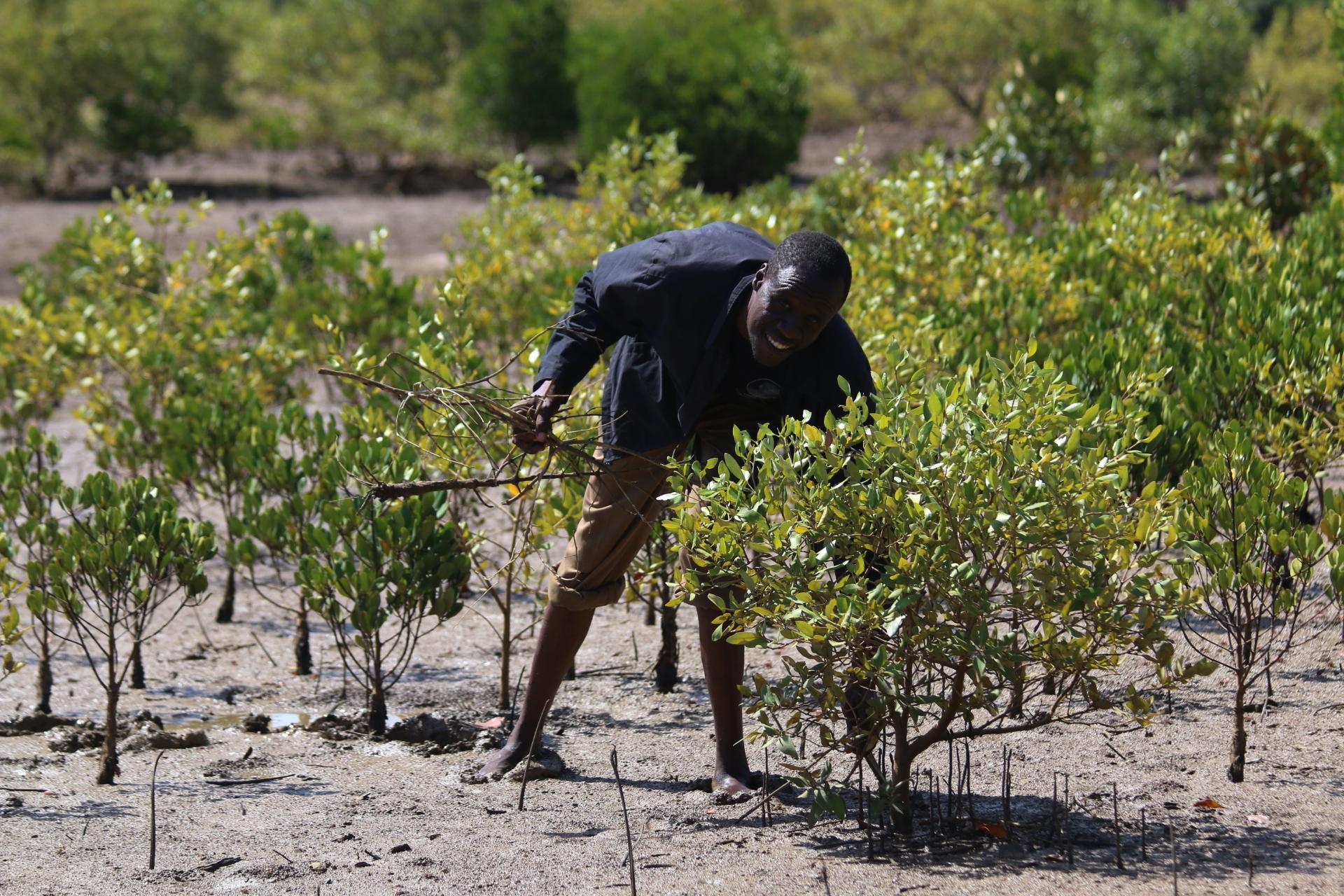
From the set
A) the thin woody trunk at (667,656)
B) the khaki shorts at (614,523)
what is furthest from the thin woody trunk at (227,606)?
the khaki shorts at (614,523)

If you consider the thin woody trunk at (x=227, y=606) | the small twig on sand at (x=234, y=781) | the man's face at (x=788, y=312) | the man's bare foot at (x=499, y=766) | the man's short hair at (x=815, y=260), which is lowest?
the small twig on sand at (x=234, y=781)

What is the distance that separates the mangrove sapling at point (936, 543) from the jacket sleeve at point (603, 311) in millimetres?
505

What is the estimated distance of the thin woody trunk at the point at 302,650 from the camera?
509cm

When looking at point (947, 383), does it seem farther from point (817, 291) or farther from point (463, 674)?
point (463, 674)

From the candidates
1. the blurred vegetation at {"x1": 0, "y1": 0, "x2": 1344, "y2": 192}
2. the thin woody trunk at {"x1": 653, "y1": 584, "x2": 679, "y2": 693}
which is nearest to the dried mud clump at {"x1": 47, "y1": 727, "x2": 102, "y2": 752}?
the thin woody trunk at {"x1": 653, "y1": 584, "x2": 679, "y2": 693}

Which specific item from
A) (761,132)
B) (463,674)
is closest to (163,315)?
(463,674)

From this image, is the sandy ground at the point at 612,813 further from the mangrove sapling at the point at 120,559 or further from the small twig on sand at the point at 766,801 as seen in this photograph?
the mangrove sapling at the point at 120,559

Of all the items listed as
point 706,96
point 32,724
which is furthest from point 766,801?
point 706,96

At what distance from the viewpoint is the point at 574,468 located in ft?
13.7

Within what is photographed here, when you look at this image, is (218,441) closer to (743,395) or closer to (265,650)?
(265,650)

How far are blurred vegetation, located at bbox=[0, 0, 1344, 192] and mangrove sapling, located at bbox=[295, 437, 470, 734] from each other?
970 centimetres

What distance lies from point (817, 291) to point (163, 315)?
4.37 m

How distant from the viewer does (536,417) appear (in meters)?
3.64

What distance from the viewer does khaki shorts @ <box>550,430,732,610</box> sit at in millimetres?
3705
